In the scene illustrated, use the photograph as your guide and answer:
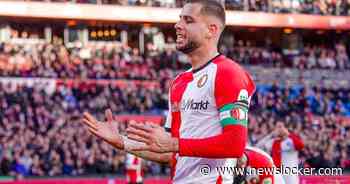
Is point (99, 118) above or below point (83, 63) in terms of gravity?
below

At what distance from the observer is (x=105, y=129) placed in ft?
17.3

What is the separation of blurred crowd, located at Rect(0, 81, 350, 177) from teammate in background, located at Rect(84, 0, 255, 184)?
13166 mm

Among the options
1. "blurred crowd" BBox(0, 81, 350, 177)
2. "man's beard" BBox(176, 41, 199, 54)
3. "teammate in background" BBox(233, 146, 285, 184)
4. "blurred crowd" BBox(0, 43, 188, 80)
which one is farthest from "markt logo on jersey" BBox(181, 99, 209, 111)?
"blurred crowd" BBox(0, 43, 188, 80)

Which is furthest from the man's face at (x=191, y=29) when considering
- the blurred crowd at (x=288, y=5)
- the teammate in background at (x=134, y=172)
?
the blurred crowd at (x=288, y=5)

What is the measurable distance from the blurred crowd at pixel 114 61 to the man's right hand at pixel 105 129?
24.2 m

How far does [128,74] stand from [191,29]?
26.6m

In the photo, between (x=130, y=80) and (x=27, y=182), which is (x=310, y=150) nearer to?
(x=130, y=80)

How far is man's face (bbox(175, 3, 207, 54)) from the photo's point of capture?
5.14m

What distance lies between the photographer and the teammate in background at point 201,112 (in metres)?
4.81

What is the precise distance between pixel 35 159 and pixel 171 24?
18.0 m

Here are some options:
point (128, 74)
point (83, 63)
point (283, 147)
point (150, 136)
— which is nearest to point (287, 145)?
point (283, 147)

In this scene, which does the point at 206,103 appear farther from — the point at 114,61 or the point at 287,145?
the point at 114,61

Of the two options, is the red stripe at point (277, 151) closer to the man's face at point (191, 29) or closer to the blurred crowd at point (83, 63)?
the man's face at point (191, 29)
